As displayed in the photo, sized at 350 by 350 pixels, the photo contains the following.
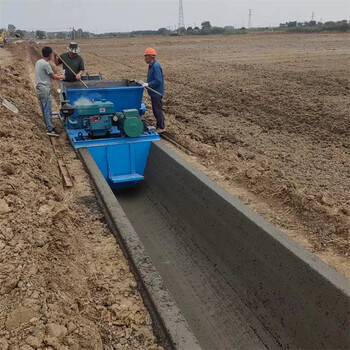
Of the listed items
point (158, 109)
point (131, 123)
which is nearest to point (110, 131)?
point (131, 123)

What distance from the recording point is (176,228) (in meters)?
5.82

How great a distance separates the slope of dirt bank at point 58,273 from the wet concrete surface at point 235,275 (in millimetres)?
1192

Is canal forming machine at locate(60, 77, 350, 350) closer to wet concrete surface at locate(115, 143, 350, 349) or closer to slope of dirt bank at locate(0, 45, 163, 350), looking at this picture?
wet concrete surface at locate(115, 143, 350, 349)

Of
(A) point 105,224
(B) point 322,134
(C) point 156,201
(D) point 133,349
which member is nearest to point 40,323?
(D) point 133,349

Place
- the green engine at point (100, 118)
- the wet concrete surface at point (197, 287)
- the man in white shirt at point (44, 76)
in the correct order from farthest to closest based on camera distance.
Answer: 1. the man in white shirt at point (44, 76)
2. the green engine at point (100, 118)
3. the wet concrete surface at point (197, 287)

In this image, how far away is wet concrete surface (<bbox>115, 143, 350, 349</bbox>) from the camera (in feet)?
11.1

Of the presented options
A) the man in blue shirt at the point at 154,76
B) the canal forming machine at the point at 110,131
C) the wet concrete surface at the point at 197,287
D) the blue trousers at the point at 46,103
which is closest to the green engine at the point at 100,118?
the canal forming machine at the point at 110,131

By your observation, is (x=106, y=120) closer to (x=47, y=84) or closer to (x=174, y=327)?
(x=47, y=84)

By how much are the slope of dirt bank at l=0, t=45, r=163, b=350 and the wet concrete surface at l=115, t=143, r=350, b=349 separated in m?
1.19

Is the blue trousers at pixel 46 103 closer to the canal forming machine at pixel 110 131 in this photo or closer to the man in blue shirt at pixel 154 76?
the canal forming machine at pixel 110 131

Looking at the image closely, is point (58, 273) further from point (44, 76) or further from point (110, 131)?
point (44, 76)

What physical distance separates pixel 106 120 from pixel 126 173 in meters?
1.07

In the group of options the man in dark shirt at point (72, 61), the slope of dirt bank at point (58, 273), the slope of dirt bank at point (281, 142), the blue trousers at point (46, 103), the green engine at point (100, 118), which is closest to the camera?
the slope of dirt bank at point (58, 273)

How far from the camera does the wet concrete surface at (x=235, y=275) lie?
337 centimetres
